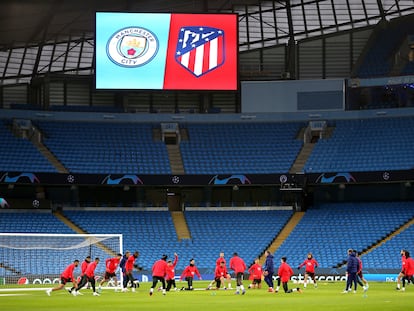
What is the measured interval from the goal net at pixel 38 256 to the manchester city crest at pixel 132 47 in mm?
22282

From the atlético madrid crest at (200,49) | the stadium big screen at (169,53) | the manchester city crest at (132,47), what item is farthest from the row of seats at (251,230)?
the manchester city crest at (132,47)

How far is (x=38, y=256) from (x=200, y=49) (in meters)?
27.0

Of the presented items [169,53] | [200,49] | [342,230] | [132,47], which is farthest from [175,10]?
[342,230]

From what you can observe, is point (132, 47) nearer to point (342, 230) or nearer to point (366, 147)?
point (366, 147)

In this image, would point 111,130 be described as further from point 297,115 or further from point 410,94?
point 410,94

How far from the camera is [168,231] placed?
A: 7206 cm

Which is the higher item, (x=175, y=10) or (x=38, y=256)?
(x=175, y=10)

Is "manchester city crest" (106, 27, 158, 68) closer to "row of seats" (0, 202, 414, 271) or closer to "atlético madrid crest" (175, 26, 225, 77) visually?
"atlético madrid crest" (175, 26, 225, 77)

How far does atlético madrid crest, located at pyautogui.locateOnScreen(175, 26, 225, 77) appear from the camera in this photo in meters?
72.8

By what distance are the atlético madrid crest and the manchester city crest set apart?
219 cm

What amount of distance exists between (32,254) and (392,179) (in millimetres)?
31149

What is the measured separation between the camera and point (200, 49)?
73.1 metres

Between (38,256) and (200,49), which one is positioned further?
(200,49)

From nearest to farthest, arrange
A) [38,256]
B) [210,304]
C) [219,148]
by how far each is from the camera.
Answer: [210,304] → [38,256] → [219,148]
